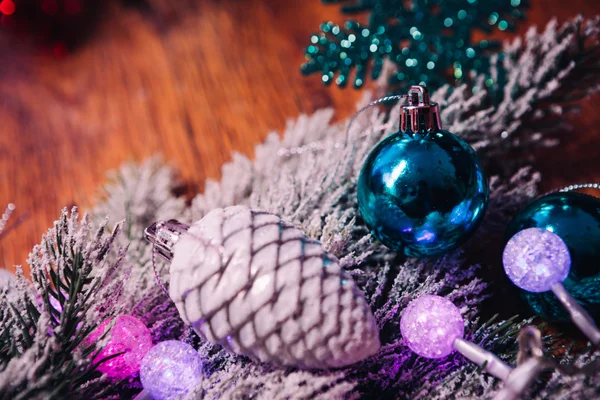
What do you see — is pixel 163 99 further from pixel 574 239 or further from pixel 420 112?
pixel 574 239

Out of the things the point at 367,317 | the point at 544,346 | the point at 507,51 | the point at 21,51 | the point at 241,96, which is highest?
the point at 21,51

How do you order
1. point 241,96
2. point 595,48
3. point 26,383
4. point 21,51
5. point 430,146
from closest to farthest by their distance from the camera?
point 26,383 < point 430,146 < point 595,48 < point 241,96 < point 21,51

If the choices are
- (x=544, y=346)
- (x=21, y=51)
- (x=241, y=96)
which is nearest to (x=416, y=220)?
(x=544, y=346)

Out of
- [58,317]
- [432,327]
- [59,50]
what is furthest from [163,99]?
[432,327]

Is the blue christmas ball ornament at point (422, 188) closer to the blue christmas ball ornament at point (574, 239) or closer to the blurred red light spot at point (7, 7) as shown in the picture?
the blue christmas ball ornament at point (574, 239)

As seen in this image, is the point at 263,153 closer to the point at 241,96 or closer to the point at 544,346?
the point at 241,96
